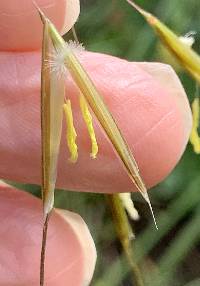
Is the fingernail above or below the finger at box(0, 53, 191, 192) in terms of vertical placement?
above

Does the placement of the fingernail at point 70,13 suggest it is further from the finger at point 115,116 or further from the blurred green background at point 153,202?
the blurred green background at point 153,202

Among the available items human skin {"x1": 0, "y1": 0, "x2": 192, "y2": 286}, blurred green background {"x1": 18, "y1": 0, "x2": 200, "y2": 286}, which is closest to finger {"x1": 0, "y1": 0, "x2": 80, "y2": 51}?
human skin {"x1": 0, "y1": 0, "x2": 192, "y2": 286}

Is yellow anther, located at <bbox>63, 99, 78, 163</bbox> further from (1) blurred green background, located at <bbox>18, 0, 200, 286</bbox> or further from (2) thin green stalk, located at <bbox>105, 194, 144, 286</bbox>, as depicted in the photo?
(1) blurred green background, located at <bbox>18, 0, 200, 286</bbox>

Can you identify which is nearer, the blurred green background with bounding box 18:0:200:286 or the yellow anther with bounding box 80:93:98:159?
the yellow anther with bounding box 80:93:98:159

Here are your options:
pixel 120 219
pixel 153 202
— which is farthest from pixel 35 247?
pixel 153 202

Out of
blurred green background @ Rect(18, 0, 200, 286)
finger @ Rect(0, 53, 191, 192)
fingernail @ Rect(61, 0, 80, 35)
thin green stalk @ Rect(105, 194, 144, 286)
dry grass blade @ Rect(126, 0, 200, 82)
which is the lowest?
blurred green background @ Rect(18, 0, 200, 286)

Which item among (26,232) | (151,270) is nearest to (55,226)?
(26,232)
